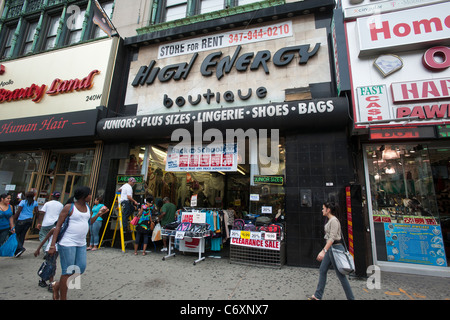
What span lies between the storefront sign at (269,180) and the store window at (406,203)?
2.45 meters

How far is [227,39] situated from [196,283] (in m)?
7.81

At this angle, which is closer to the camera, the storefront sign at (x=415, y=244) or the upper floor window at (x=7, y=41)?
the storefront sign at (x=415, y=244)

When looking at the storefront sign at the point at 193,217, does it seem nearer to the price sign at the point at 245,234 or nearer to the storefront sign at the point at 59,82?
the price sign at the point at 245,234

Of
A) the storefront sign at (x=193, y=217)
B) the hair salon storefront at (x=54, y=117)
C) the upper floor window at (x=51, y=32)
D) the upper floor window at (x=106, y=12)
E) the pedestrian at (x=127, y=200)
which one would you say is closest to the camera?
the storefront sign at (x=193, y=217)

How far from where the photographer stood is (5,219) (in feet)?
17.7

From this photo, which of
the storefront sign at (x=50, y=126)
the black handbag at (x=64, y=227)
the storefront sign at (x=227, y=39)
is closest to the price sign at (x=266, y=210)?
the black handbag at (x=64, y=227)

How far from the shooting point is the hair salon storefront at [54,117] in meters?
8.67

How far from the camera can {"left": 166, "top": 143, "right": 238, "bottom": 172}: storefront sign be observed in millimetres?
7148

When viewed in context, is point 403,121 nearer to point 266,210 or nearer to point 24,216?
point 266,210

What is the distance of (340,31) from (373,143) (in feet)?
11.0

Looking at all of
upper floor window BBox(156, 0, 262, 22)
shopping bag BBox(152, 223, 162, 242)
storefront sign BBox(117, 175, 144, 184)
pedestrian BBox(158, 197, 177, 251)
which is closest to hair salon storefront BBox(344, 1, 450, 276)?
upper floor window BBox(156, 0, 262, 22)

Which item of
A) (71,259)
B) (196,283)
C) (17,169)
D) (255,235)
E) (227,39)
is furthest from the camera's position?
(17,169)

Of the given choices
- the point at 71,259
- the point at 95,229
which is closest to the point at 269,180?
the point at 71,259
